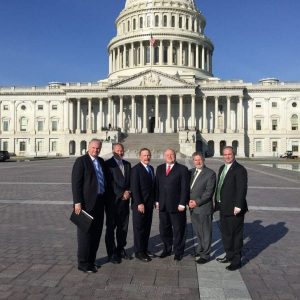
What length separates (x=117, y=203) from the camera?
871 cm

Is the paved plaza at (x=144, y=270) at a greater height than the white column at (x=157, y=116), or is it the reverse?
the white column at (x=157, y=116)

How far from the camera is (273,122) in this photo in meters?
95.2

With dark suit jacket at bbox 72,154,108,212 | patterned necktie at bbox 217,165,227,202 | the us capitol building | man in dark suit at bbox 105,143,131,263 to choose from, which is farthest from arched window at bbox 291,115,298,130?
dark suit jacket at bbox 72,154,108,212

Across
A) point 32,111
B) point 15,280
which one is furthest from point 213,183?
point 32,111

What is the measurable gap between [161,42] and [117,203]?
98.3 m

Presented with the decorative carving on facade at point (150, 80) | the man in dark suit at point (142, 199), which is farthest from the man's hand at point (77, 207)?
the decorative carving on facade at point (150, 80)

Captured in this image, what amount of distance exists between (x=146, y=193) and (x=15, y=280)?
299cm

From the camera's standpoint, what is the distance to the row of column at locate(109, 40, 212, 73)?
103375 mm

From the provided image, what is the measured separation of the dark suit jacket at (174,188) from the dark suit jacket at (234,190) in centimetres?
74

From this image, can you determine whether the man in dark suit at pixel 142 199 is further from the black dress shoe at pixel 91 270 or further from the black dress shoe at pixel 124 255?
the black dress shoe at pixel 91 270

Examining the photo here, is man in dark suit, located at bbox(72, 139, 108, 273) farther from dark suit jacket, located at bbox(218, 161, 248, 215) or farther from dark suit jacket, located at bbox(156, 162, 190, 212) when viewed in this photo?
dark suit jacket, located at bbox(218, 161, 248, 215)

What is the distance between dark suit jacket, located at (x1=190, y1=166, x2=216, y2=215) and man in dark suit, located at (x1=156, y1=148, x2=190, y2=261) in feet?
0.59

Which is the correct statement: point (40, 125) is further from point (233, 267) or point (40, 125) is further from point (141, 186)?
point (233, 267)

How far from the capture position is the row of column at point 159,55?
339 feet
